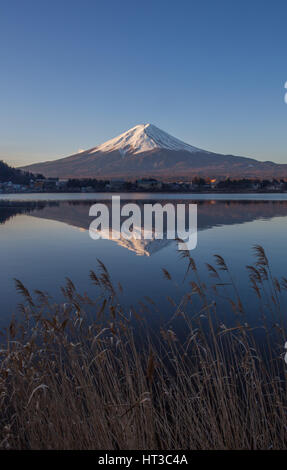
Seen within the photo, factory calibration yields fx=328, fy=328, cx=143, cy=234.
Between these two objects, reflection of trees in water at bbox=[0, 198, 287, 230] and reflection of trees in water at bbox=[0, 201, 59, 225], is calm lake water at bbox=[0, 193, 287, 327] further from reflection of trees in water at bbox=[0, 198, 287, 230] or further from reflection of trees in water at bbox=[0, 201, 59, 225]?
reflection of trees in water at bbox=[0, 201, 59, 225]

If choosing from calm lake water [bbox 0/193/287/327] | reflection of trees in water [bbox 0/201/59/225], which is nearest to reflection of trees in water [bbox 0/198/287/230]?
reflection of trees in water [bbox 0/201/59/225]

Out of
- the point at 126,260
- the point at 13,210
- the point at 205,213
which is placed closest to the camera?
the point at 126,260

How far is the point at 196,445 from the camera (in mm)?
3543

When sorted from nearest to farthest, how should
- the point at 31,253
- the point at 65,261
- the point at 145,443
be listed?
the point at 145,443, the point at 65,261, the point at 31,253

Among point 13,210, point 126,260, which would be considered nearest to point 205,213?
point 13,210

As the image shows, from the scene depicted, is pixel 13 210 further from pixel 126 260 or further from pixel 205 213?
pixel 126 260

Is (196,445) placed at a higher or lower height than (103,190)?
lower

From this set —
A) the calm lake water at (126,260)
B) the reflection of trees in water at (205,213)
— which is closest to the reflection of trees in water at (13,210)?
the reflection of trees in water at (205,213)

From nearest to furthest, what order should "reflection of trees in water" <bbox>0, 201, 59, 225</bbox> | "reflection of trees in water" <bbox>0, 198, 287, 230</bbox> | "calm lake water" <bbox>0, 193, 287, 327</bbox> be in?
"calm lake water" <bbox>0, 193, 287, 327</bbox> < "reflection of trees in water" <bbox>0, 198, 287, 230</bbox> < "reflection of trees in water" <bbox>0, 201, 59, 225</bbox>

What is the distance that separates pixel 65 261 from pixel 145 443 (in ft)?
38.1

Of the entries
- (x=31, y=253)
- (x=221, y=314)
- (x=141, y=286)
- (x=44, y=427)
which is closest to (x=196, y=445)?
(x=44, y=427)

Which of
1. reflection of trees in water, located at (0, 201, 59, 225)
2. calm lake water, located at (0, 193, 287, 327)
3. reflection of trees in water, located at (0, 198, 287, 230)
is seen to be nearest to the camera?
calm lake water, located at (0, 193, 287, 327)

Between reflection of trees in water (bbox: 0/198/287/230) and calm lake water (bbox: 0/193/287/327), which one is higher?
reflection of trees in water (bbox: 0/198/287/230)
